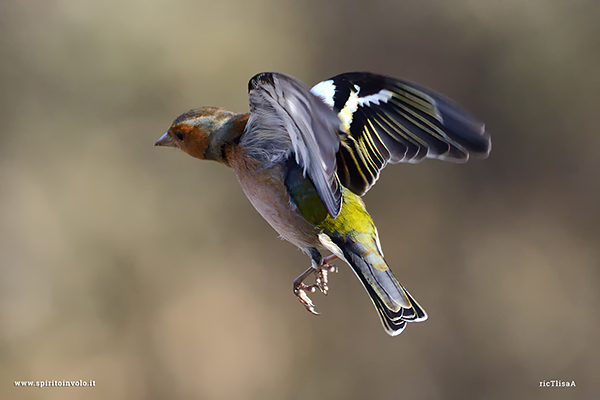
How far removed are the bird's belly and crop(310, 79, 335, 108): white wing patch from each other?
1.43 feet

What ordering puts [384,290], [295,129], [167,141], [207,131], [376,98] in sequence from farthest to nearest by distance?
[376,98]
[167,141]
[207,131]
[384,290]
[295,129]

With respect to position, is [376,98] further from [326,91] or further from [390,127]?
[326,91]

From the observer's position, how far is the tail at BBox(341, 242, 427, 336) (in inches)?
94.2

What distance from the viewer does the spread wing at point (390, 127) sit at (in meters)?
2.64

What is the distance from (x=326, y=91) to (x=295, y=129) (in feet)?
1.90

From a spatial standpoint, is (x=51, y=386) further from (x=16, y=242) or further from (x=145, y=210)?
(x=145, y=210)

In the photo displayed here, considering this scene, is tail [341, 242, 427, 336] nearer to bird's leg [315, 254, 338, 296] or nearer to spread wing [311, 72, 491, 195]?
bird's leg [315, 254, 338, 296]

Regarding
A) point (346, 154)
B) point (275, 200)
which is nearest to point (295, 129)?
point (275, 200)

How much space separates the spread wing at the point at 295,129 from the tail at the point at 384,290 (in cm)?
38

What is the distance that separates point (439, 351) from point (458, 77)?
291cm

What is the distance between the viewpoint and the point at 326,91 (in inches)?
109

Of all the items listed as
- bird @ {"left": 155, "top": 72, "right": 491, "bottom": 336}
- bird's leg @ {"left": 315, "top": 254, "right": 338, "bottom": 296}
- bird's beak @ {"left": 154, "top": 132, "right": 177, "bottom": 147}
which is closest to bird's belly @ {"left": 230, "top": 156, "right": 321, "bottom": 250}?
bird @ {"left": 155, "top": 72, "right": 491, "bottom": 336}

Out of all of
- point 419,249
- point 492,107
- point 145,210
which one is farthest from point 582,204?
point 145,210

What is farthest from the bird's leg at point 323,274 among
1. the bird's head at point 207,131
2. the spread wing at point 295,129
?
the bird's head at point 207,131
